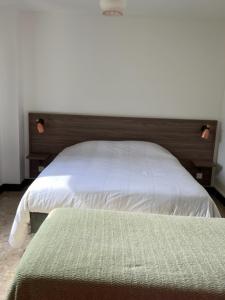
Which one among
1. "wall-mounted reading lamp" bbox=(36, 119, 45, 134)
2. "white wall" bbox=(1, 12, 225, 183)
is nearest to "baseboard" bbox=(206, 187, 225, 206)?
"white wall" bbox=(1, 12, 225, 183)

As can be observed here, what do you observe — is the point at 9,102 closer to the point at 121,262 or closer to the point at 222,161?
the point at 222,161

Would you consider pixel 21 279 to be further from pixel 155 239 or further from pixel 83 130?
pixel 83 130

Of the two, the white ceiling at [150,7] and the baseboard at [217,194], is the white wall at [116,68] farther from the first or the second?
the baseboard at [217,194]

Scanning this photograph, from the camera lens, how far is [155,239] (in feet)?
4.59

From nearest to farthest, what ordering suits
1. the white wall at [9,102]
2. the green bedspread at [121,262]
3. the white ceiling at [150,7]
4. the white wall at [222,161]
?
1. the green bedspread at [121,262]
2. the white ceiling at [150,7]
3. the white wall at [9,102]
4. the white wall at [222,161]

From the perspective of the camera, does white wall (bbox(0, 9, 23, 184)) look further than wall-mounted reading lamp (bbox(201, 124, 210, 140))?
No

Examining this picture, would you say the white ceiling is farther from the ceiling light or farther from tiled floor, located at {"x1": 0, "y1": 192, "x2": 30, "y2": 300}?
tiled floor, located at {"x1": 0, "y1": 192, "x2": 30, "y2": 300}

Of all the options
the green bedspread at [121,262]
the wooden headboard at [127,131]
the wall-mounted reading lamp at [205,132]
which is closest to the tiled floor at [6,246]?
the wooden headboard at [127,131]

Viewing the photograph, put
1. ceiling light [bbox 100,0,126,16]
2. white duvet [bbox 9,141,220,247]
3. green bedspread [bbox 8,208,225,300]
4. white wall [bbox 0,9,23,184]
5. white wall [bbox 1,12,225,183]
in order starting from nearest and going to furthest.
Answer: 1. green bedspread [bbox 8,208,225,300]
2. ceiling light [bbox 100,0,126,16]
3. white duvet [bbox 9,141,220,247]
4. white wall [bbox 0,9,23,184]
5. white wall [bbox 1,12,225,183]

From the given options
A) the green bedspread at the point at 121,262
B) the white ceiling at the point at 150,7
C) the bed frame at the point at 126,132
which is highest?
the white ceiling at the point at 150,7

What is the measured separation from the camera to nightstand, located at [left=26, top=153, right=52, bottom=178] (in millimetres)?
3775

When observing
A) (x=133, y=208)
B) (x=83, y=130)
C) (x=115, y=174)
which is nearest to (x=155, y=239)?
(x=133, y=208)

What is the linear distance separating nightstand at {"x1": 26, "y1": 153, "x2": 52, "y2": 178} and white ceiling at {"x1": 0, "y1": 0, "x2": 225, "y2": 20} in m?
1.73

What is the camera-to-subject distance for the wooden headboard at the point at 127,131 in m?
3.79
